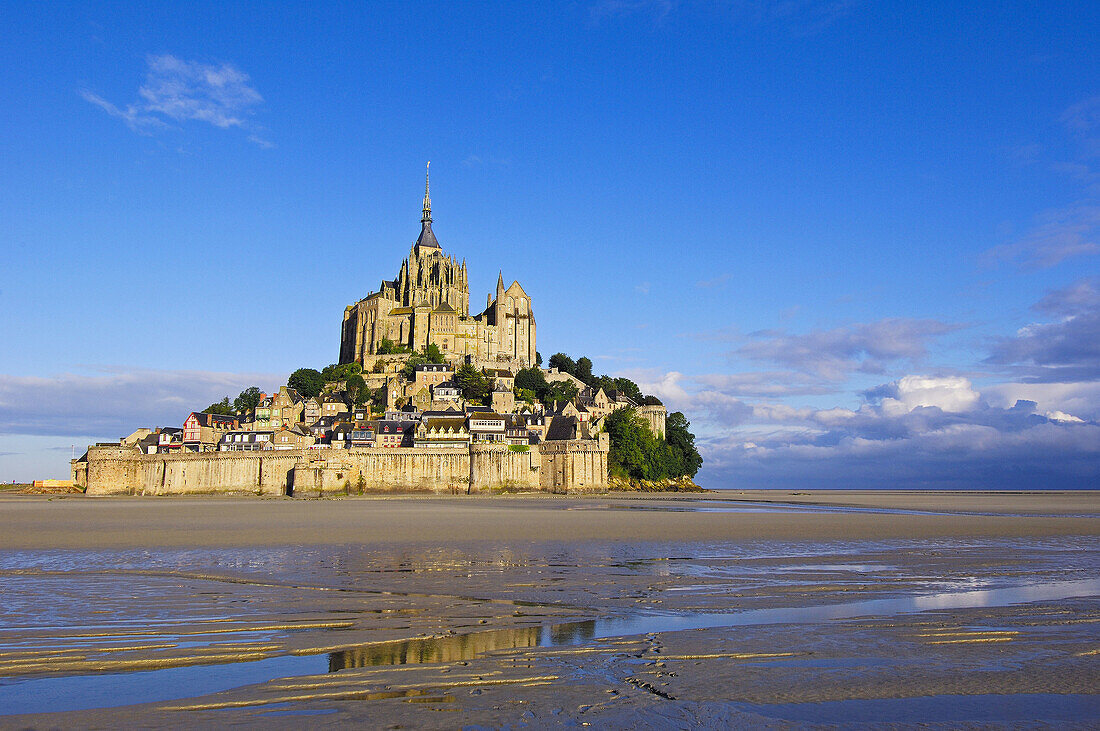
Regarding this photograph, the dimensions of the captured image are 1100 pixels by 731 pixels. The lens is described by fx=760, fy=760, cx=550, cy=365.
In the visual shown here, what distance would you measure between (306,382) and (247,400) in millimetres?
7934

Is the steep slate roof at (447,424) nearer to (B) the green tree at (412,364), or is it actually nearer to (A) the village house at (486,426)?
(A) the village house at (486,426)

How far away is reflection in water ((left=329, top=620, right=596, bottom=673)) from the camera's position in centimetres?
866

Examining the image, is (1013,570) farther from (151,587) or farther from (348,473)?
(348,473)

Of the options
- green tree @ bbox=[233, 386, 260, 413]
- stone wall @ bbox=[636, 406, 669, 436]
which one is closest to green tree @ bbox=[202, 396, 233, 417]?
green tree @ bbox=[233, 386, 260, 413]

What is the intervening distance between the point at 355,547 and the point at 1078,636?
54.0ft

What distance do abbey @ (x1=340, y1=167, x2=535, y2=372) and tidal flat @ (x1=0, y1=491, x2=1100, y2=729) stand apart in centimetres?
8771

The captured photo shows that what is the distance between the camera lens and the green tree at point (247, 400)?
96688 millimetres

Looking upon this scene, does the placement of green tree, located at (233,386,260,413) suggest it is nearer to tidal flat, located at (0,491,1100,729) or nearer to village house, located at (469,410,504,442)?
village house, located at (469,410,504,442)

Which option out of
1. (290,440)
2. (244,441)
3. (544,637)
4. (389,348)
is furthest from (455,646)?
(389,348)

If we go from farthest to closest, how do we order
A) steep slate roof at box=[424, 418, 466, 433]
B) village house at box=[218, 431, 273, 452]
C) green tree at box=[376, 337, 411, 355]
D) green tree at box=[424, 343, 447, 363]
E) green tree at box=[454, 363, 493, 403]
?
1. green tree at box=[376, 337, 411, 355]
2. green tree at box=[424, 343, 447, 363]
3. green tree at box=[454, 363, 493, 403]
4. village house at box=[218, 431, 273, 452]
5. steep slate roof at box=[424, 418, 466, 433]

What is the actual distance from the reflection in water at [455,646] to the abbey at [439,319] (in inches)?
3727

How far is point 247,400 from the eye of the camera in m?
98.9

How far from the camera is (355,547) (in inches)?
822

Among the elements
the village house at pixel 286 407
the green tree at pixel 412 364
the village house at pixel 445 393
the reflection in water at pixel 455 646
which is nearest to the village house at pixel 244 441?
the village house at pixel 286 407
